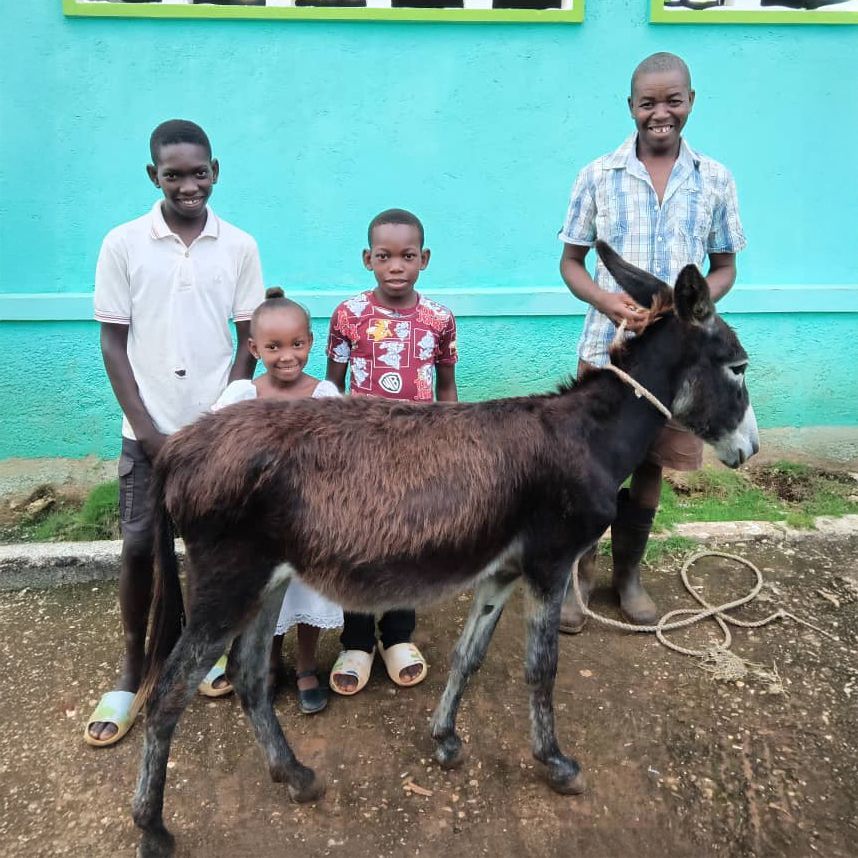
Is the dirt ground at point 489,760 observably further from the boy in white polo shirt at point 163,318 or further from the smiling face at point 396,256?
the smiling face at point 396,256

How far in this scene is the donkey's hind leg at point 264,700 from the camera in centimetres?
266

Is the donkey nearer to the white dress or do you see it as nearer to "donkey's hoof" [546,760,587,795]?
"donkey's hoof" [546,760,587,795]

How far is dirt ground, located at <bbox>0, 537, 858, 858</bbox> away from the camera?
256cm

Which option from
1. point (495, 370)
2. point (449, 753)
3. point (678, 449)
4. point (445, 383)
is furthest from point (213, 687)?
point (495, 370)

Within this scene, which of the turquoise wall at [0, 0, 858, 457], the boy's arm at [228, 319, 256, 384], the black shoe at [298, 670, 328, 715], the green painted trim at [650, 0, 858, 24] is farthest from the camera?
the green painted trim at [650, 0, 858, 24]

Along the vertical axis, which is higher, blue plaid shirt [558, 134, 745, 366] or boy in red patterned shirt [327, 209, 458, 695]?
blue plaid shirt [558, 134, 745, 366]

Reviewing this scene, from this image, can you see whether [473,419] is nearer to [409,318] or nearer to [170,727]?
[409,318]

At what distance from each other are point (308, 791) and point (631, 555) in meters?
2.01

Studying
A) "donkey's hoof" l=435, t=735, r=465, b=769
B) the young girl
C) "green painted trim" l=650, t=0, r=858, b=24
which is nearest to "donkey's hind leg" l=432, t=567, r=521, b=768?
"donkey's hoof" l=435, t=735, r=465, b=769

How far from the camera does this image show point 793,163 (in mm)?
5203

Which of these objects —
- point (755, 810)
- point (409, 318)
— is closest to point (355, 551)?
point (409, 318)

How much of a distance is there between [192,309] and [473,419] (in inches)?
48.8

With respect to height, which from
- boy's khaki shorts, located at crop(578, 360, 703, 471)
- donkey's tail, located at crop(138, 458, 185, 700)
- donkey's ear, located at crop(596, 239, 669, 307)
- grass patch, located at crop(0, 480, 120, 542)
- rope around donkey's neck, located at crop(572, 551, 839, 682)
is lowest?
grass patch, located at crop(0, 480, 120, 542)

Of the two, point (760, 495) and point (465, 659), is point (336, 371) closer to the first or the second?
point (465, 659)
